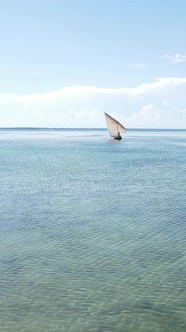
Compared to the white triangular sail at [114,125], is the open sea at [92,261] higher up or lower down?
lower down

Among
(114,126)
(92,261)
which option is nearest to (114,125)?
(114,126)

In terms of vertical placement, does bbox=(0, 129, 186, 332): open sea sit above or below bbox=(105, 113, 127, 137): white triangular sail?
below

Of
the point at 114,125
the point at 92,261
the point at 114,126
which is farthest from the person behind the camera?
the point at 114,126

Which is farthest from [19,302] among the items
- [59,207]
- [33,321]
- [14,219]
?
[59,207]

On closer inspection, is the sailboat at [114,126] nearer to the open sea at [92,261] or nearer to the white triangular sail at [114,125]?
the white triangular sail at [114,125]

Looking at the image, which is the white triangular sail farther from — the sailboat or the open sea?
the open sea

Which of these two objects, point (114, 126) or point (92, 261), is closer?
point (92, 261)

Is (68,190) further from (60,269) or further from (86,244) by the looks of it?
(60,269)

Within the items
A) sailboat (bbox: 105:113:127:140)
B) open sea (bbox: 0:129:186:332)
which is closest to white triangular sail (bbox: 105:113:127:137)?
sailboat (bbox: 105:113:127:140)

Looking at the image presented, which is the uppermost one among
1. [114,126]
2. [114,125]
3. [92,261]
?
[114,125]

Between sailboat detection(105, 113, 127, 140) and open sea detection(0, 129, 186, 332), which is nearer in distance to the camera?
open sea detection(0, 129, 186, 332)

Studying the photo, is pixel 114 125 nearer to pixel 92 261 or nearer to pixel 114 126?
pixel 114 126

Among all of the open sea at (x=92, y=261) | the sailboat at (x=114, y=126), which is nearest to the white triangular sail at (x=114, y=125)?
the sailboat at (x=114, y=126)

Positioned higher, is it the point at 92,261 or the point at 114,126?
the point at 114,126
